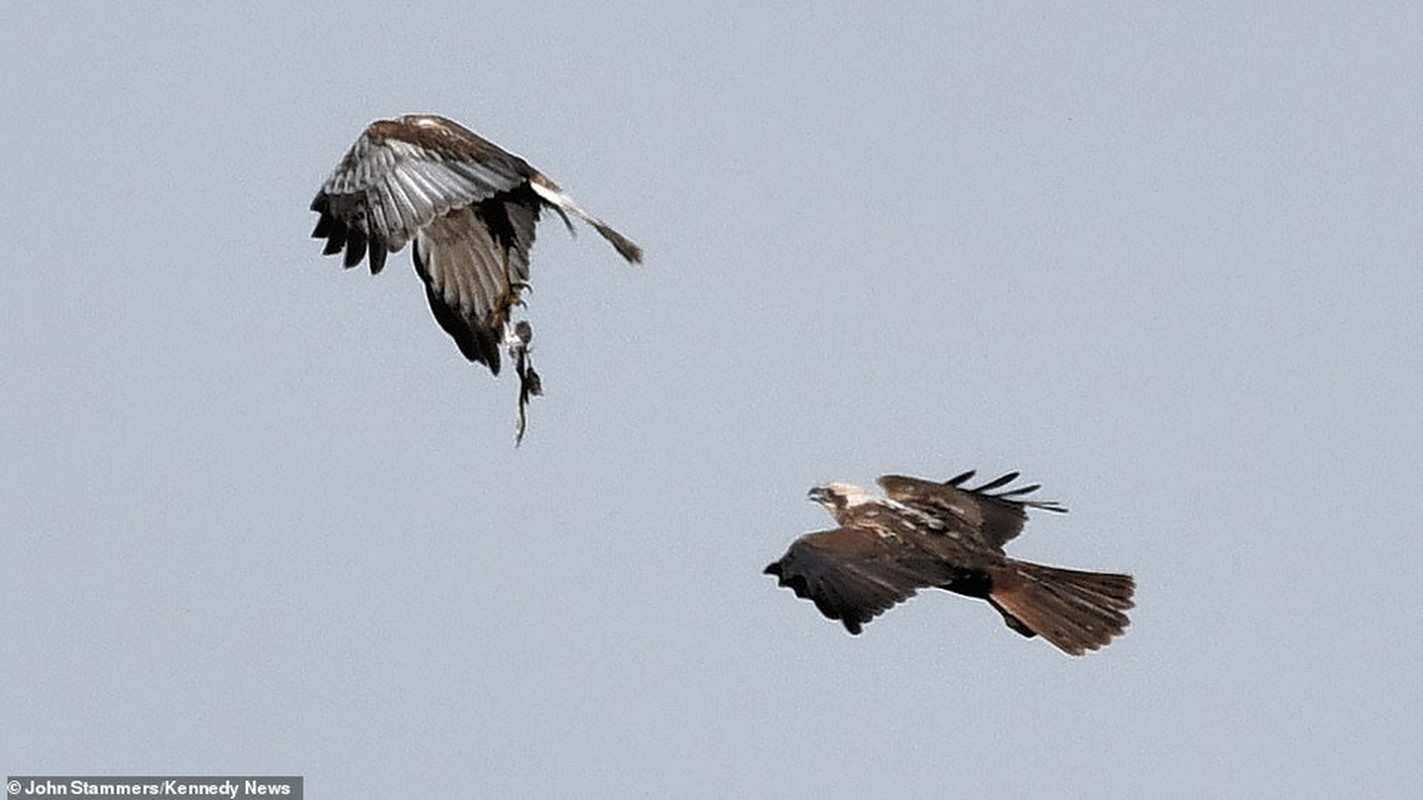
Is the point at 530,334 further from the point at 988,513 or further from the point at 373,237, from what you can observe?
the point at 988,513

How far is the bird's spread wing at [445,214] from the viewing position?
1425 cm

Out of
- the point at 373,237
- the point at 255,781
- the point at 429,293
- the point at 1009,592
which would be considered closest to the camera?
the point at 373,237

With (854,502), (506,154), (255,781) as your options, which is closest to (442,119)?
(506,154)

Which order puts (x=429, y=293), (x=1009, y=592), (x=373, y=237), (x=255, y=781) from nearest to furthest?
(x=373, y=237), (x=429, y=293), (x=1009, y=592), (x=255, y=781)

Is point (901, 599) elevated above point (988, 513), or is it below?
below

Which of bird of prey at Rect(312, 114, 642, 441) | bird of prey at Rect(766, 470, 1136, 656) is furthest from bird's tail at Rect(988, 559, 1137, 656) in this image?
bird of prey at Rect(312, 114, 642, 441)

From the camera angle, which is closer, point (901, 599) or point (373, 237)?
point (373, 237)

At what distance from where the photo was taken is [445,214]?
1455cm

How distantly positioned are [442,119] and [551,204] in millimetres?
684

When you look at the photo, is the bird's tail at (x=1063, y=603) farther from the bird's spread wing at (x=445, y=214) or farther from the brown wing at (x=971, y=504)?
the bird's spread wing at (x=445, y=214)

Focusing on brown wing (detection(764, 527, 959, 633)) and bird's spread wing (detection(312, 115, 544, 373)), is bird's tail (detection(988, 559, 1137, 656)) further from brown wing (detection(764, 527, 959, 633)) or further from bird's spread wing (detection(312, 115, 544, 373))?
bird's spread wing (detection(312, 115, 544, 373))

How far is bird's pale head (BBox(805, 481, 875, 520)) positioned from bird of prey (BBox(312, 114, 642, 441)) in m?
3.09

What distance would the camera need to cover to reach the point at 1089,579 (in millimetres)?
16938

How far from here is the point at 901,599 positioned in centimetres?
1515
